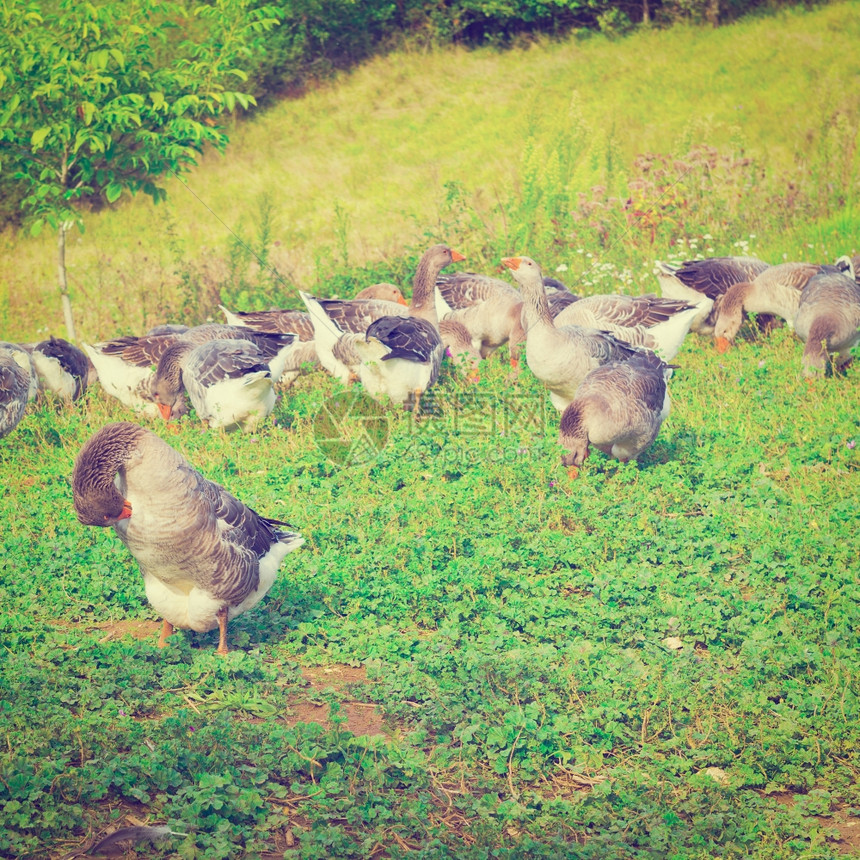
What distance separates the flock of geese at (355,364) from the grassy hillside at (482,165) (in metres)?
2.73

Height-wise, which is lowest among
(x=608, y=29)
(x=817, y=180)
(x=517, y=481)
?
(x=517, y=481)

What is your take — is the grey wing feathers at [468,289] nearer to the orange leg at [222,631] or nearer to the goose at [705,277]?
the goose at [705,277]

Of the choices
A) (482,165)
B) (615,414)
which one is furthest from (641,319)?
(482,165)

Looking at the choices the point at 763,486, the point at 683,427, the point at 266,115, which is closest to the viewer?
the point at 763,486

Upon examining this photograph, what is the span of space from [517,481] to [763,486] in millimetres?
2443

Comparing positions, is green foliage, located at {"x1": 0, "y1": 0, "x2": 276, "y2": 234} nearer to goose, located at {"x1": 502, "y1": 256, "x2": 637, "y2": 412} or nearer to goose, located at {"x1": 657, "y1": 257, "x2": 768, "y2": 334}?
goose, located at {"x1": 502, "y1": 256, "x2": 637, "y2": 412}

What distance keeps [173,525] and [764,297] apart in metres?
9.99

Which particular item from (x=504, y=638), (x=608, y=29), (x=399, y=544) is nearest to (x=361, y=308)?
(x=399, y=544)

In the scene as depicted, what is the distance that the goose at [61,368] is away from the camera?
37.1 ft

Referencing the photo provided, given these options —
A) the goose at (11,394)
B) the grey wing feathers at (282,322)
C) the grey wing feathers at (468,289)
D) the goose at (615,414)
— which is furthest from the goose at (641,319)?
the goose at (11,394)

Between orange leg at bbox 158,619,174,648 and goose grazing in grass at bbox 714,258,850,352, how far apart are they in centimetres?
927

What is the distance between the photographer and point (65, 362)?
452 inches

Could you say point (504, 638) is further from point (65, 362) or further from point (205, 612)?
point (65, 362)

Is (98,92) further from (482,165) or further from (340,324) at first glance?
(482,165)
